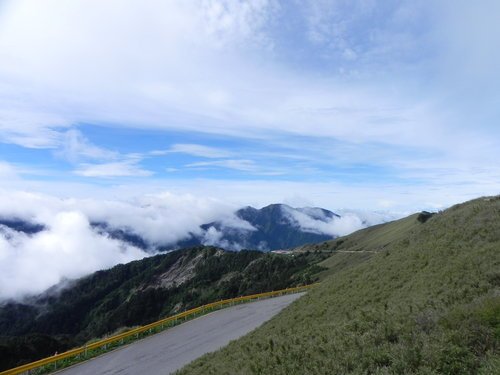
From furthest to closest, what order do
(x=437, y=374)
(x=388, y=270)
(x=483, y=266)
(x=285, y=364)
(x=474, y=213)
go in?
(x=474, y=213) → (x=388, y=270) → (x=483, y=266) → (x=285, y=364) → (x=437, y=374)

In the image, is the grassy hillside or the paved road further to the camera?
the paved road

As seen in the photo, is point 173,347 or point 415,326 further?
point 173,347

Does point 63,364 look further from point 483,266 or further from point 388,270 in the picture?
point 483,266

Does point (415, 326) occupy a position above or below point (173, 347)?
above

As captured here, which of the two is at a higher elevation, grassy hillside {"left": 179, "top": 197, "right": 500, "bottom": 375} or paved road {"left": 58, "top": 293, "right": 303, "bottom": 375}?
grassy hillside {"left": 179, "top": 197, "right": 500, "bottom": 375}

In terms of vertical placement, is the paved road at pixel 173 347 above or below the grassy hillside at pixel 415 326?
below

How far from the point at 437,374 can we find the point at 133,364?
17516mm

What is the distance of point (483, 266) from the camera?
13891 mm

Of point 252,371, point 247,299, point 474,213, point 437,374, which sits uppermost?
point 474,213

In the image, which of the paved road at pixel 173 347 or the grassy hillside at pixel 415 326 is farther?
the paved road at pixel 173 347

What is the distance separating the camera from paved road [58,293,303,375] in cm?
1984

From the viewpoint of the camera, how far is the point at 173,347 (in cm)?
2397

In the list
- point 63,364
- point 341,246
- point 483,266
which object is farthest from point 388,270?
point 341,246

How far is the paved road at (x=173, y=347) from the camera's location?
19844mm
